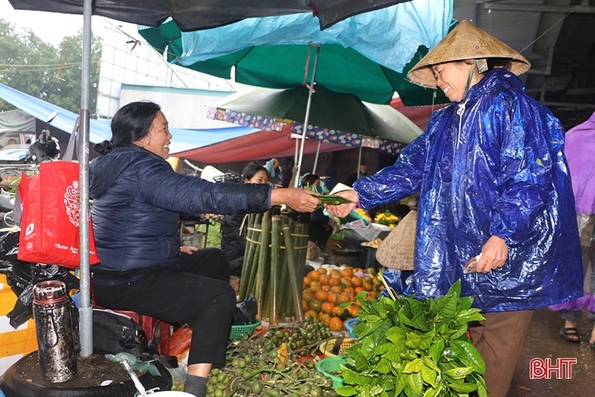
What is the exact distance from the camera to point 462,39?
95.5 inches

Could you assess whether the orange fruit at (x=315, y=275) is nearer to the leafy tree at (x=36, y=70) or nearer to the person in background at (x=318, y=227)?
the person in background at (x=318, y=227)

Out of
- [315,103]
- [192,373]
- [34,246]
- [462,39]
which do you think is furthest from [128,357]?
[315,103]

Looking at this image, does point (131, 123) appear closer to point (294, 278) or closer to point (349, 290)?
point (294, 278)

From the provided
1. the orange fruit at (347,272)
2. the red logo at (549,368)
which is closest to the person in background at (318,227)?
the orange fruit at (347,272)

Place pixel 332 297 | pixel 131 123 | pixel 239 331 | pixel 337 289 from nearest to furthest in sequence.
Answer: pixel 131 123 < pixel 239 331 < pixel 332 297 < pixel 337 289

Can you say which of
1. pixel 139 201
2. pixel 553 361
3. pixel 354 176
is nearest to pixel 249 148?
pixel 354 176

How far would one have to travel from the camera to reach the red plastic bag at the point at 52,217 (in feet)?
8.03

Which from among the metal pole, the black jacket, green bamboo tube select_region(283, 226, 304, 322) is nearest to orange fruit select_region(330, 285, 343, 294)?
green bamboo tube select_region(283, 226, 304, 322)

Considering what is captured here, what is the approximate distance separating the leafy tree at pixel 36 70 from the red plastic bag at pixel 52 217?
26288 mm

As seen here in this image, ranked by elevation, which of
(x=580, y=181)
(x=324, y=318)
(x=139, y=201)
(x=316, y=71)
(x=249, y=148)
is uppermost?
(x=316, y=71)

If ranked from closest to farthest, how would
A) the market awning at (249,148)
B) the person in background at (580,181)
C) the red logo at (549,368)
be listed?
the red logo at (549,368), the person in background at (580,181), the market awning at (249,148)

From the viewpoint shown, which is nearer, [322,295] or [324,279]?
[322,295]

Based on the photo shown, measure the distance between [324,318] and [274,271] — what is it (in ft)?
2.10

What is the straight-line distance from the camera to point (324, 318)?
187 inches
